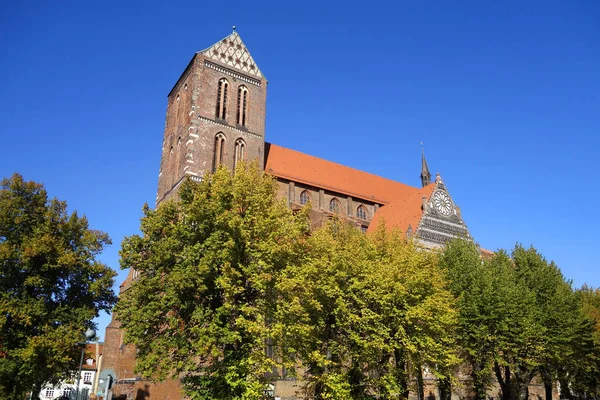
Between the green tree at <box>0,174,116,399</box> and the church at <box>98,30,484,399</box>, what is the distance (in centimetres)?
922

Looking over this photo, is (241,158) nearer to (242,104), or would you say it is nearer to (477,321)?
(242,104)

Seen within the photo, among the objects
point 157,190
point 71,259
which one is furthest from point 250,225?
point 157,190

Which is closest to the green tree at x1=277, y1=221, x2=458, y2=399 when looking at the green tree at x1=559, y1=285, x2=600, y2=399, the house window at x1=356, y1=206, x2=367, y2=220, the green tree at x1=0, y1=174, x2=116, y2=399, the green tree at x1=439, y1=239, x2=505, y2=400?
the green tree at x1=439, y1=239, x2=505, y2=400

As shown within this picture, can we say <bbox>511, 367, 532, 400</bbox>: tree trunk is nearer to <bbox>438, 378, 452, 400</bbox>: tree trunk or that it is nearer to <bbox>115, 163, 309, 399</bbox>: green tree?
<bbox>438, 378, 452, 400</bbox>: tree trunk

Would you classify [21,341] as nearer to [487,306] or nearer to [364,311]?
[364,311]

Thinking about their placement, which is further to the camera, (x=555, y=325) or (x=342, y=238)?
(x=555, y=325)

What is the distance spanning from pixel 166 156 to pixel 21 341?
20738 mm

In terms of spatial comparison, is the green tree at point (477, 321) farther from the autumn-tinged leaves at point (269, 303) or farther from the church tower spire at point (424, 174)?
the church tower spire at point (424, 174)

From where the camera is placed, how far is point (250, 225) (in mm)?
20719

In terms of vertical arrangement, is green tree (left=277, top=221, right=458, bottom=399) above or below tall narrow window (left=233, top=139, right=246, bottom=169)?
below

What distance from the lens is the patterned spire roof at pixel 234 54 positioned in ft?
134

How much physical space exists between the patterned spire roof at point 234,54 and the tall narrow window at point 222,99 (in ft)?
6.37

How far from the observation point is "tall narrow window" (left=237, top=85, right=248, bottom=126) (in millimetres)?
40469

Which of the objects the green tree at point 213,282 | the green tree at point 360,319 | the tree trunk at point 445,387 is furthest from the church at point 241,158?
the green tree at point 213,282
